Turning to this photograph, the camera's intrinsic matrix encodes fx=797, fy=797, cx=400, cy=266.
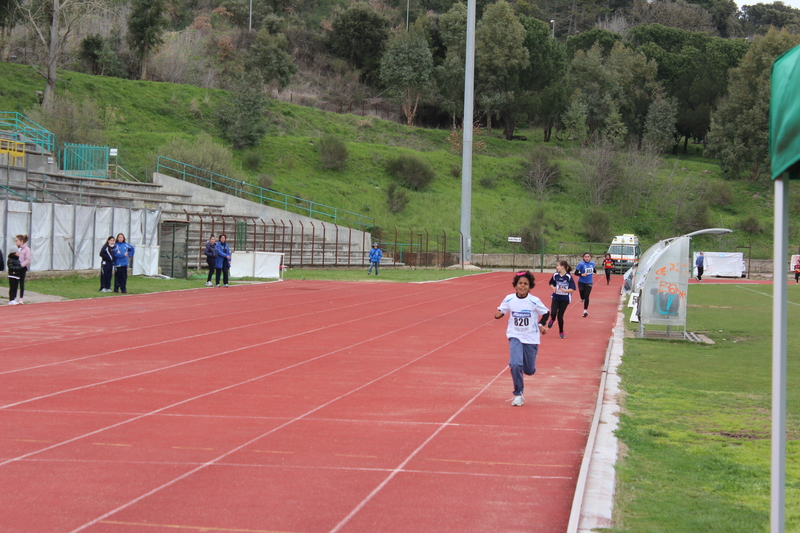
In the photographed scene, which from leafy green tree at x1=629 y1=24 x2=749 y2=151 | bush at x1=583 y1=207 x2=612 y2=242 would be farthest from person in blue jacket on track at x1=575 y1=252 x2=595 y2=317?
leafy green tree at x1=629 y1=24 x2=749 y2=151

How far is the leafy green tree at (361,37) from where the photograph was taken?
83.8 metres

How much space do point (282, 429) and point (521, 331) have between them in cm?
316

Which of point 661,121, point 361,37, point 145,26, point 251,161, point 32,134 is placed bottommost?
point 32,134

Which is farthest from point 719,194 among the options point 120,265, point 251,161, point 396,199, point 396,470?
point 396,470

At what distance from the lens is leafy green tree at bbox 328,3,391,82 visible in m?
83.8

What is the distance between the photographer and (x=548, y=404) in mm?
9867

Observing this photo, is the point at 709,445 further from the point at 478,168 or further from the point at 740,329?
the point at 478,168

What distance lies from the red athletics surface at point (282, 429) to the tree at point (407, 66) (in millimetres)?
64867

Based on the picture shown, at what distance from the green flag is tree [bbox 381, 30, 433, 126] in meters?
77.2

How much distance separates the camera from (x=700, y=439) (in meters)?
8.13

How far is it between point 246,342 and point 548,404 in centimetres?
693

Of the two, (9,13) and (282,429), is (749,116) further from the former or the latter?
(282,429)

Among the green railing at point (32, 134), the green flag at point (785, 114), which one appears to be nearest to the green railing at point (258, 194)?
the green railing at point (32, 134)

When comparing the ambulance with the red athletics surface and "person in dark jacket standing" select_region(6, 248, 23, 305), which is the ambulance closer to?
the red athletics surface
